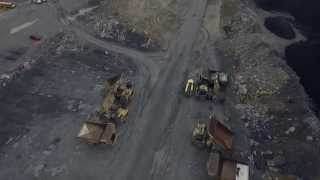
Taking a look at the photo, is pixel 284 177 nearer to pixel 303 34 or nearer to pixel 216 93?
pixel 216 93

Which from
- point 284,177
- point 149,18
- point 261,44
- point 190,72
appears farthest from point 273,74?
point 149,18

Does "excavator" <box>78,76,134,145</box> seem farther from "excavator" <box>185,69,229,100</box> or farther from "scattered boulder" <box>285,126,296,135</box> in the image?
"scattered boulder" <box>285,126,296,135</box>

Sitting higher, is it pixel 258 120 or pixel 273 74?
pixel 273 74

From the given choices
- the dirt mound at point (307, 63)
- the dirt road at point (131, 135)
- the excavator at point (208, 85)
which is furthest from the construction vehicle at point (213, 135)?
the dirt mound at point (307, 63)

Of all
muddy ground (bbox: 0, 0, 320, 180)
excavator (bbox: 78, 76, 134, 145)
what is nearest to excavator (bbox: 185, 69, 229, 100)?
muddy ground (bbox: 0, 0, 320, 180)

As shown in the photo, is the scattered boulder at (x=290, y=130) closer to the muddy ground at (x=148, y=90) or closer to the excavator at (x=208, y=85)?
the muddy ground at (x=148, y=90)

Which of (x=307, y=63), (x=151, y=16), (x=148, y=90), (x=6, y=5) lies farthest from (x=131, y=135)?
(x=6, y=5)
